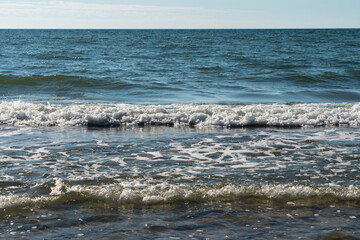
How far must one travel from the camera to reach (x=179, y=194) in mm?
5766

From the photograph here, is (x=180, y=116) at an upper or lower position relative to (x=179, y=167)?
upper

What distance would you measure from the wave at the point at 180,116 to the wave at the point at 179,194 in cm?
521

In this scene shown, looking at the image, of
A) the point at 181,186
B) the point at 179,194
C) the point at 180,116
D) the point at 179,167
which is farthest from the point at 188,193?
the point at 180,116

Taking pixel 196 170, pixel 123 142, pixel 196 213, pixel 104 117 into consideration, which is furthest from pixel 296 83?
pixel 196 213

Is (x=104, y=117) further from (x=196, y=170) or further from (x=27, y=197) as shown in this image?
(x=27, y=197)

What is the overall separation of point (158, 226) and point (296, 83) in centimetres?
1612

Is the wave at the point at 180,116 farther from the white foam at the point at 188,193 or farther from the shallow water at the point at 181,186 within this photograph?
the white foam at the point at 188,193

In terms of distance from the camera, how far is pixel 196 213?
17.2ft

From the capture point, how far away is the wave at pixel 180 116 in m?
11.2

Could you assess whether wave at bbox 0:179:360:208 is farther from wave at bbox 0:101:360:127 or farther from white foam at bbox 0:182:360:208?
wave at bbox 0:101:360:127

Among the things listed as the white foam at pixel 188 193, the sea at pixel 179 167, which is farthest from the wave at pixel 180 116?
the white foam at pixel 188 193

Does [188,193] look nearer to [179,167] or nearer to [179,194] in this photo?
[179,194]

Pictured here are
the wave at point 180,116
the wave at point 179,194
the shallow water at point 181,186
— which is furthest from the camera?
the wave at point 180,116

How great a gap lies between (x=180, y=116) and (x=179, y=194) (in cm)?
599
